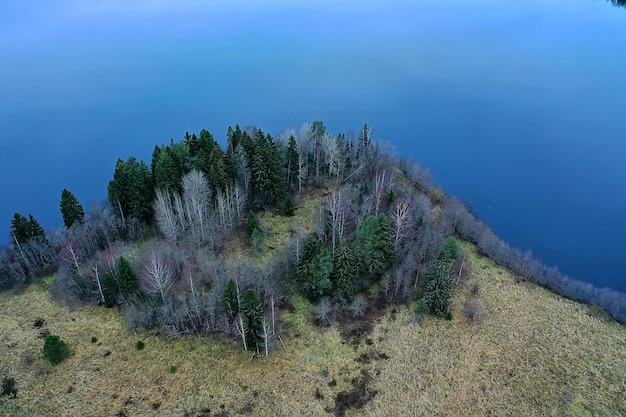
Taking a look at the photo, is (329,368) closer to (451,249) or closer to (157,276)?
(157,276)

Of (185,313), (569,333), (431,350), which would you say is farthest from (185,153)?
(569,333)

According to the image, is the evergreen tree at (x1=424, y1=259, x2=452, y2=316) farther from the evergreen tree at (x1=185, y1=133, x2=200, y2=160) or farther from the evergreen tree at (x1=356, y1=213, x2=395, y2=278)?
the evergreen tree at (x1=185, y1=133, x2=200, y2=160)

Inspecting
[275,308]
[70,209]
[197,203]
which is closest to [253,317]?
[275,308]

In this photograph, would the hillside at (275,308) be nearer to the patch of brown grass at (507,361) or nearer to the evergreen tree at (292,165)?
the patch of brown grass at (507,361)

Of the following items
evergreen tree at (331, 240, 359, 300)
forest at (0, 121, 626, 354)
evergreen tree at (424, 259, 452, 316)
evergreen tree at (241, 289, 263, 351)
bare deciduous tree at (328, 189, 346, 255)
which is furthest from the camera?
bare deciduous tree at (328, 189, 346, 255)

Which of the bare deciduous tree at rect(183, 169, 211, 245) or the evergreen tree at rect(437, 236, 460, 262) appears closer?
the evergreen tree at rect(437, 236, 460, 262)

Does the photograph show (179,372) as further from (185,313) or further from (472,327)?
(472,327)

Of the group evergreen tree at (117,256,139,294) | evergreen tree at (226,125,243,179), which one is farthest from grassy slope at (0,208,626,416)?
evergreen tree at (226,125,243,179)

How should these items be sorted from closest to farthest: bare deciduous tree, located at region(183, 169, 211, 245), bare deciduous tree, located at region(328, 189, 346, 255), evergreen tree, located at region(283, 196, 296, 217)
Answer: bare deciduous tree, located at region(328, 189, 346, 255), bare deciduous tree, located at region(183, 169, 211, 245), evergreen tree, located at region(283, 196, 296, 217)
